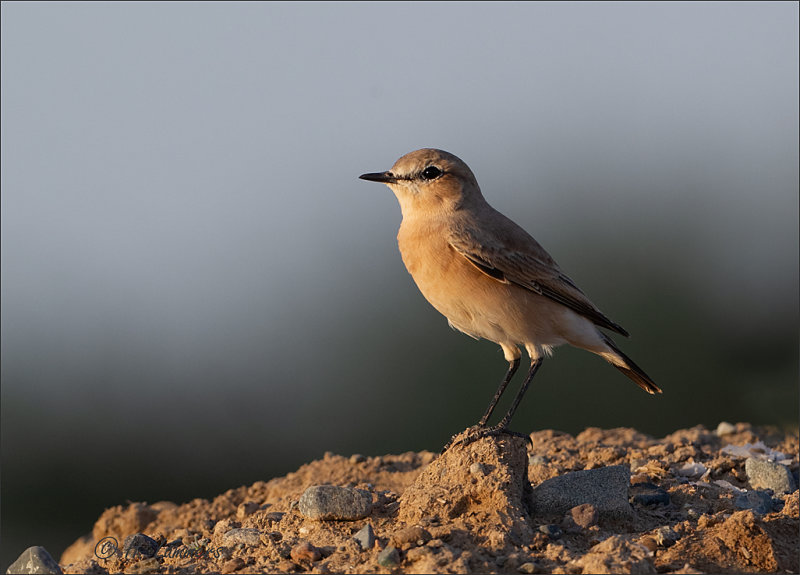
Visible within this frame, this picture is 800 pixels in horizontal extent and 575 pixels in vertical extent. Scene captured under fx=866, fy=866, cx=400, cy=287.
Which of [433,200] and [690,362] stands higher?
[433,200]

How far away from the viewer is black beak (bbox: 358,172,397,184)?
25.5 feet

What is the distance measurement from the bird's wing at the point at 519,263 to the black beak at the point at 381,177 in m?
0.85

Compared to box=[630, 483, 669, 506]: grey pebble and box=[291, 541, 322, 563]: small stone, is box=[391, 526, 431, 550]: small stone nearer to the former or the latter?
box=[291, 541, 322, 563]: small stone

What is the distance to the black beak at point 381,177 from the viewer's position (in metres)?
7.77

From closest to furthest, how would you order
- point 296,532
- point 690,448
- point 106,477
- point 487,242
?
point 296,532, point 487,242, point 690,448, point 106,477

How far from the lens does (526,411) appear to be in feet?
47.4

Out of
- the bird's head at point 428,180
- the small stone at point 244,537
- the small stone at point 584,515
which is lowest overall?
the small stone at point 244,537

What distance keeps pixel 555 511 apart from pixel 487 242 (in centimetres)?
234

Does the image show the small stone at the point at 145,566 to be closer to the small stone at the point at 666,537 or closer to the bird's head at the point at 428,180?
the small stone at the point at 666,537

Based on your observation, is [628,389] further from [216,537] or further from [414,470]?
[216,537]

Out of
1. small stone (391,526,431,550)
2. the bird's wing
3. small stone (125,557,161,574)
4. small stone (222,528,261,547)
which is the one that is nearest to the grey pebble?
the bird's wing

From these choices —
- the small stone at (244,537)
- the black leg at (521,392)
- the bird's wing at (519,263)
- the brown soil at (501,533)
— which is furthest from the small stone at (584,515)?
the small stone at (244,537)

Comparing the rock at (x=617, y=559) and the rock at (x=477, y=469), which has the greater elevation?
the rock at (x=477, y=469)

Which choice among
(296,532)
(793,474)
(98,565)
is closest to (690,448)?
(793,474)
